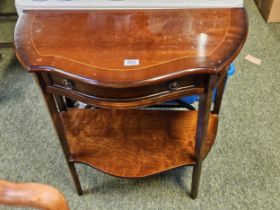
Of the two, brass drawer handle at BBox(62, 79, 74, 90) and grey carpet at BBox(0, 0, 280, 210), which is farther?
grey carpet at BBox(0, 0, 280, 210)

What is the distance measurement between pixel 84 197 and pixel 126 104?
61 cm

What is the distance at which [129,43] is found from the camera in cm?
86

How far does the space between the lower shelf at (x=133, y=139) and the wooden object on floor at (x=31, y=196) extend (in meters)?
0.52

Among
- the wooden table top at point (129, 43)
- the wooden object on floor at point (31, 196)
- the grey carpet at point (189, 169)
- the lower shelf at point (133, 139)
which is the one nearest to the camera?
the wooden object on floor at point (31, 196)

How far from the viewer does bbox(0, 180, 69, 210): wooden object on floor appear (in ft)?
1.92

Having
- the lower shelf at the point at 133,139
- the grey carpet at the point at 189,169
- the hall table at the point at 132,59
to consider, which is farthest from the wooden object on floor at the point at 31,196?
the grey carpet at the point at 189,169

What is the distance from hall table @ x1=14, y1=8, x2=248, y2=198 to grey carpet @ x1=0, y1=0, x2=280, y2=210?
21 cm

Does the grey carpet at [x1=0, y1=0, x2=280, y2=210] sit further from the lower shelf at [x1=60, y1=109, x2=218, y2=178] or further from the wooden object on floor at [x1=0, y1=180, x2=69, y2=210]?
the wooden object on floor at [x1=0, y1=180, x2=69, y2=210]

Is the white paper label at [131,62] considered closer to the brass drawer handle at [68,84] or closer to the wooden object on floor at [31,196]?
the brass drawer handle at [68,84]

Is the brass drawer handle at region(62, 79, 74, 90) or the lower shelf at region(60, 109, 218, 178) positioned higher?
the brass drawer handle at region(62, 79, 74, 90)

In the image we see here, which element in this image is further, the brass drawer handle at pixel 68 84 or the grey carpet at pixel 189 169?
the grey carpet at pixel 189 169

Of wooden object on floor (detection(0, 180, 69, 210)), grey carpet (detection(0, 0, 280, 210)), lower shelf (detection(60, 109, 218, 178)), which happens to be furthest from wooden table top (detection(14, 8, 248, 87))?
grey carpet (detection(0, 0, 280, 210))

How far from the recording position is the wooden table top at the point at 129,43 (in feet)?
2.53

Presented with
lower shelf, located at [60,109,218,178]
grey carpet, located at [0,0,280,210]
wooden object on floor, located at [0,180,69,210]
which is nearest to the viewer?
wooden object on floor, located at [0,180,69,210]
